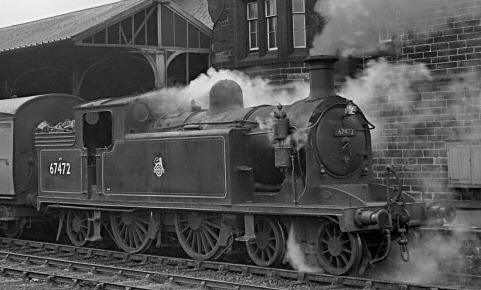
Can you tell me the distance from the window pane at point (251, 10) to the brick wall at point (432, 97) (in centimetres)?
376

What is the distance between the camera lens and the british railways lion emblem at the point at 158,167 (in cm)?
1098

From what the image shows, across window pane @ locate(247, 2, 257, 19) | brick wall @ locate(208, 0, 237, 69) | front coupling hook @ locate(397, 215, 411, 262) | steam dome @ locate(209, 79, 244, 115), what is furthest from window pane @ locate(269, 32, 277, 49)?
front coupling hook @ locate(397, 215, 411, 262)

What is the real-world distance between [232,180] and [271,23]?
287 inches

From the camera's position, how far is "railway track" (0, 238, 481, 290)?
883 cm

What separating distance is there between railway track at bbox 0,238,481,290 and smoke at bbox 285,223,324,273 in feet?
1.37

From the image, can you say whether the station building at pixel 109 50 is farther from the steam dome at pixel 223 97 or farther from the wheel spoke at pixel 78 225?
the steam dome at pixel 223 97

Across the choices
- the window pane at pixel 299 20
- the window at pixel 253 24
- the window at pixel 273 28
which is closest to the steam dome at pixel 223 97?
the window at pixel 273 28

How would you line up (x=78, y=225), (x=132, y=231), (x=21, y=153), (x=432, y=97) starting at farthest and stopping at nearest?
(x=21, y=153) < (x=432, y=97) < (x=78, y=225) < (x=132, y=231)

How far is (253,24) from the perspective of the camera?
1691 cm

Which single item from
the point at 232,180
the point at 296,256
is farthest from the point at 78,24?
the point at 296,256

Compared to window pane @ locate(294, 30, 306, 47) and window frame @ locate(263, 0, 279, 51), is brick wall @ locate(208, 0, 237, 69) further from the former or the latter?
window pane @ locate(294, 30, 306, 47)

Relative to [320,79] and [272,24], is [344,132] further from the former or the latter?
[272,24]

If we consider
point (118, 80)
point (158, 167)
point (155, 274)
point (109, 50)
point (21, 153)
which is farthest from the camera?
point (118, 80)

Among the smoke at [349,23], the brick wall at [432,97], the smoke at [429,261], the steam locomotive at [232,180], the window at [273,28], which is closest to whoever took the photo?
the steam locomotive at [232,180]
